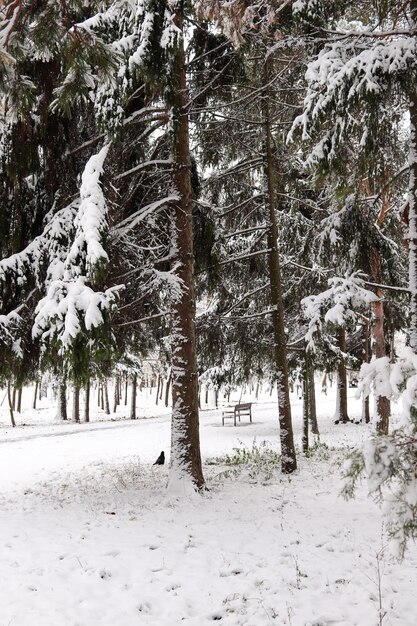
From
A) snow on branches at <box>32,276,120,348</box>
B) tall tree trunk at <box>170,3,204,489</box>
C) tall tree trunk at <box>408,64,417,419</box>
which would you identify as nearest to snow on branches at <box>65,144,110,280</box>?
snow on branches at <box>32,276,120,348</box>

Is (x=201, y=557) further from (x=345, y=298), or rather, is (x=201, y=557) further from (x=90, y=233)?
(x=90, y=233)

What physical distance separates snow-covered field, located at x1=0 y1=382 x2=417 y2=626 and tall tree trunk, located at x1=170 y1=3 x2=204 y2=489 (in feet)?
2.17

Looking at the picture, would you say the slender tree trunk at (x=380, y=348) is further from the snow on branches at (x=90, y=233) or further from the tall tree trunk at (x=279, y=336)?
the snow on branches at (x=90, y=233)

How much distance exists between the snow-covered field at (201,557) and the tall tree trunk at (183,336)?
0.66m

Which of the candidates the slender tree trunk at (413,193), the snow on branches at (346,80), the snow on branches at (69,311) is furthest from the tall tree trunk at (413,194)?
the snow on branches at (69,311)

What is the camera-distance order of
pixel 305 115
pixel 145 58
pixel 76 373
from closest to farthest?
pixel 305 115 < pixel 76 373 < pixel 145 58

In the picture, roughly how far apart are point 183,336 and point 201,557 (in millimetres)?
3571

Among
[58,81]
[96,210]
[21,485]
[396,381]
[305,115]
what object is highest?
[58,81]

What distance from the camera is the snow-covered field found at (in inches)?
163

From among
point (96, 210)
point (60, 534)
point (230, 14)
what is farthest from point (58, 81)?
point (60, 534)

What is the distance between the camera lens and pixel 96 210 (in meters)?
5.98

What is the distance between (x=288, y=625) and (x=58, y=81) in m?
7.75

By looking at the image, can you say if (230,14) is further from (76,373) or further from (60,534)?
(60,534)

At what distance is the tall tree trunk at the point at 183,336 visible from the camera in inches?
300
